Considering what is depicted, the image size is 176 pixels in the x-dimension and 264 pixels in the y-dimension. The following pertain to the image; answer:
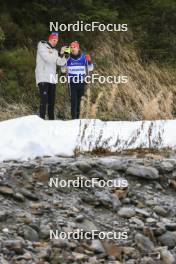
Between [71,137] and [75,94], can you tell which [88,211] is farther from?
[75,94]

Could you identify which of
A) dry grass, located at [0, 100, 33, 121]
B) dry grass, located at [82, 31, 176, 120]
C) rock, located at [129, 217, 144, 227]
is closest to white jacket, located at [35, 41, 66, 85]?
dry grass, located at [82, 31, 176, 120]

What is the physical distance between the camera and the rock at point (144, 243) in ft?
15.5

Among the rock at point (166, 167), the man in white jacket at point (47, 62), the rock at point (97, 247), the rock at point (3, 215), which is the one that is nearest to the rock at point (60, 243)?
the rock at point (97, 247)

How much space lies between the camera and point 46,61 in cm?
910

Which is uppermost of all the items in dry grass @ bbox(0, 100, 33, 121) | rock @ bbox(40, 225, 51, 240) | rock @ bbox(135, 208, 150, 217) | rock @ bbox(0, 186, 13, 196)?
rock @ bbox(0, 186, 13, 196)

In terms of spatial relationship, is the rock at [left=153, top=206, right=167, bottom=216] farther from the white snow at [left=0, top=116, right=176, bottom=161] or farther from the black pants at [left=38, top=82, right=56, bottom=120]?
the black pants at [left=38, top=82, right=56, bottom=120]

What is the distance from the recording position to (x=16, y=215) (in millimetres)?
4758

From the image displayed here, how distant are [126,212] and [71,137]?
78.8 inches

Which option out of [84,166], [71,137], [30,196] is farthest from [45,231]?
[71,137]

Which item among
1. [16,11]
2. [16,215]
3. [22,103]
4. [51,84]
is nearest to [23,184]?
[16,215]

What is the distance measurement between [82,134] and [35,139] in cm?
68

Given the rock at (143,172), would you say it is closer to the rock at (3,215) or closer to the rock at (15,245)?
the rock at (3,215)

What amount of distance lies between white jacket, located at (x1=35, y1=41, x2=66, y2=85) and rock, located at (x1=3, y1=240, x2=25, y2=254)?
5.04 meters

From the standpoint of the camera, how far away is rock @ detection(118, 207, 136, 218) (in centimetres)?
519
